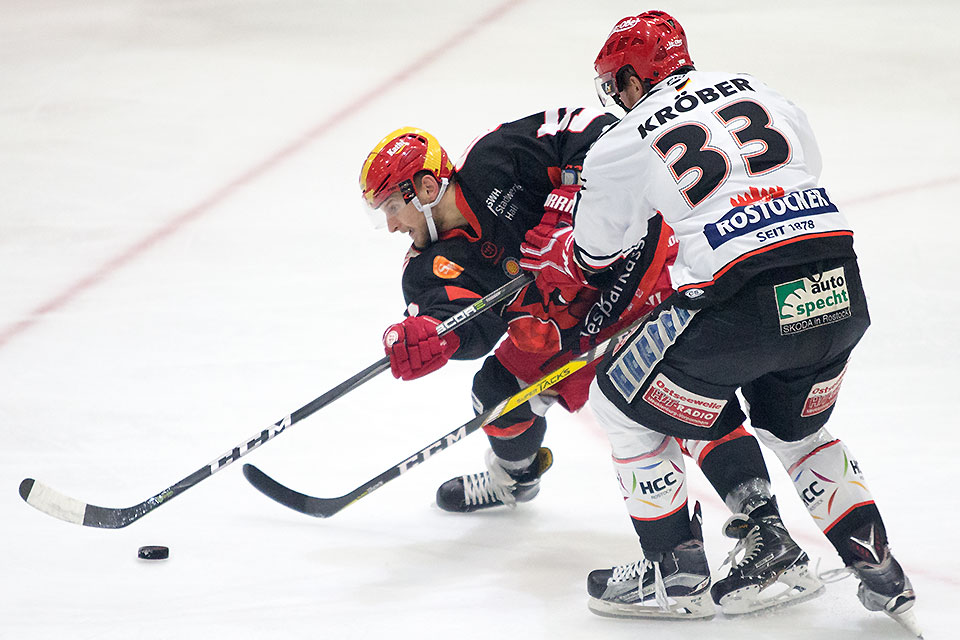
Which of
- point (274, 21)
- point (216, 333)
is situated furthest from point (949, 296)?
point (274, 21)

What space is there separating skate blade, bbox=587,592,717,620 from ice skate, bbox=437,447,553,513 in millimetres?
558

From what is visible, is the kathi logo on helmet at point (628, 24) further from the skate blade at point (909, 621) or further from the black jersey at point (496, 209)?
the skate blade at point (909, 621)

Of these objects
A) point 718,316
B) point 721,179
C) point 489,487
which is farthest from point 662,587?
point 721,179

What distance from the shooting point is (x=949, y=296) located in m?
3.68

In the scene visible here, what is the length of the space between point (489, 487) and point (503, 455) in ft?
0.34

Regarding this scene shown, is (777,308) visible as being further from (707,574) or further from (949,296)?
(949,296)

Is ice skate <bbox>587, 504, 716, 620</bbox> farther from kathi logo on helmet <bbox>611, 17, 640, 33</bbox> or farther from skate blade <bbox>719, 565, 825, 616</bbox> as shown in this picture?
kathi logo on helmet <bbox>611, 17, 640, 33</bbox>

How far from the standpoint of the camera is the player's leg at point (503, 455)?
2.70m

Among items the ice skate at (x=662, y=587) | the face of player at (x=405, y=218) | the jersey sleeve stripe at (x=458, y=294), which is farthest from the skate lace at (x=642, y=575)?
the face of player at (x=405, y=218)

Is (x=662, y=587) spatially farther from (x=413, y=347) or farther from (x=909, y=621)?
(x=413, y=347)

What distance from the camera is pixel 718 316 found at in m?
2.00

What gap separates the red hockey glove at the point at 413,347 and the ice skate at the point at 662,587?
0.58 metres

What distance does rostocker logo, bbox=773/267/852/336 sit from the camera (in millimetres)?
1962

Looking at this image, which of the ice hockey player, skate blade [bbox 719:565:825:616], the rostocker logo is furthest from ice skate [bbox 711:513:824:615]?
the rostocker logo
